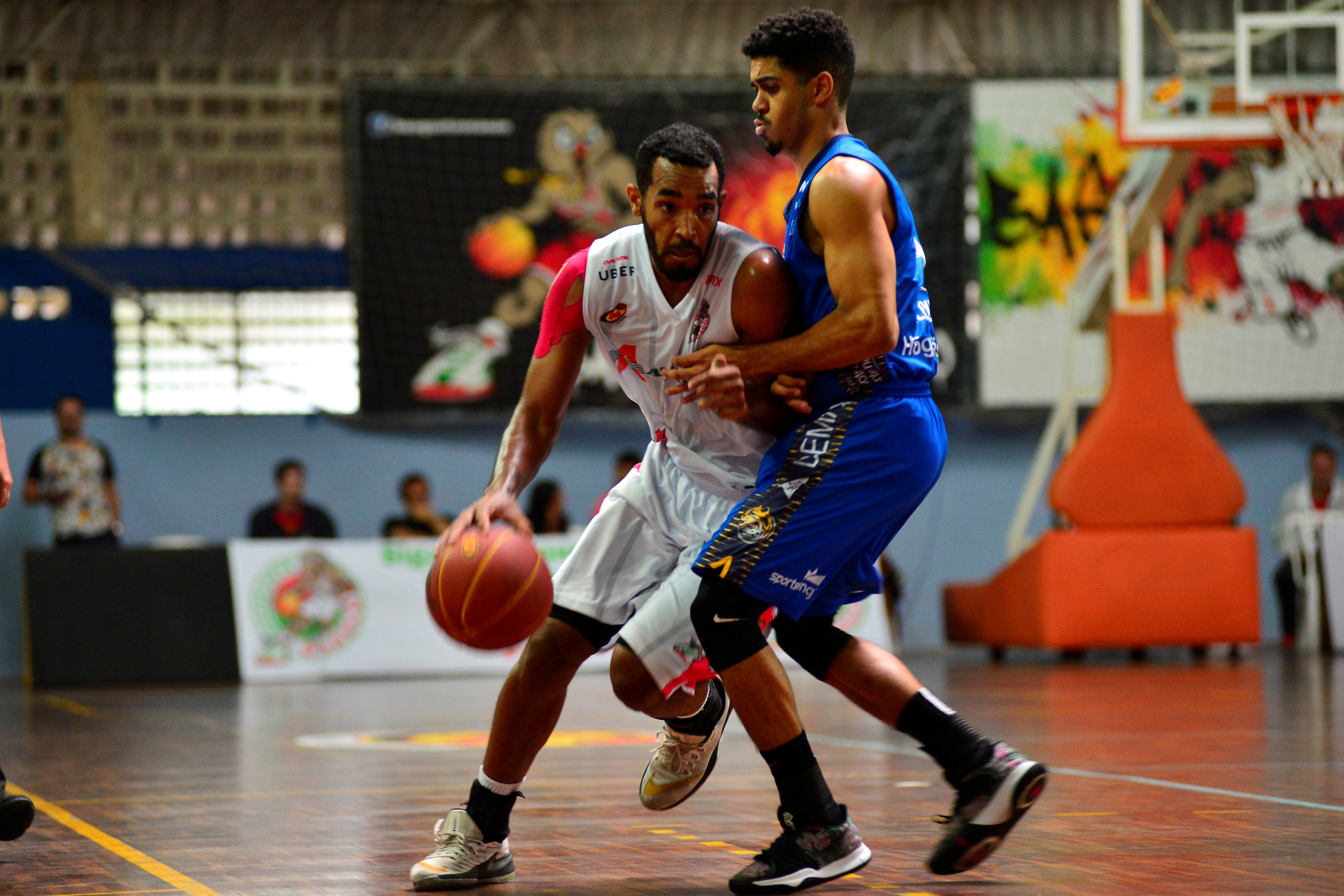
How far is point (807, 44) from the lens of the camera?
3.79 m

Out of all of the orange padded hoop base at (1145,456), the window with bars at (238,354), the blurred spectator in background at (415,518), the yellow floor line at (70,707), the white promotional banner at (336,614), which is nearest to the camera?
the yellow floor line at (70,707)

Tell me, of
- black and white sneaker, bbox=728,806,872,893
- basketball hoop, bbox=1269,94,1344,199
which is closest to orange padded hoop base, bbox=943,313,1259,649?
basketball hoop, bbox=1269,94,1344,199

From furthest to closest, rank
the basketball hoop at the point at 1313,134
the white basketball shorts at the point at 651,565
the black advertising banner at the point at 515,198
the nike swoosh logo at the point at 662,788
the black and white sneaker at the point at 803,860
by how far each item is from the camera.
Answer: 1. the black advertising banner at the point at 515,198
2. the basketball hoop at the point at 1313,134
3. the nike swoosh logo at the point at 662,788
4. the white basketball shorts at the point at 651,565
5. the black and white sneaker at the point at 803,860

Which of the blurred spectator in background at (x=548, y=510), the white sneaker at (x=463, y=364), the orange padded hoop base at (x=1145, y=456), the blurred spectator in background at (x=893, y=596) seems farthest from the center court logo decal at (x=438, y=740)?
the white sneaker at (x=463, y=364)

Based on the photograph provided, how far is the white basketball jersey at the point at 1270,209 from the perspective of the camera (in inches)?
628

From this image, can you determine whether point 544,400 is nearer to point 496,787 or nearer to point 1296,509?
point 496,787

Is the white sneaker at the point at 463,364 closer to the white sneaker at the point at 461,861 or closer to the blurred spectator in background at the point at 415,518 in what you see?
the blurred spectator in background at the point at 415,518

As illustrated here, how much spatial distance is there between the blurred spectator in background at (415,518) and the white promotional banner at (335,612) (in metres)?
0.78

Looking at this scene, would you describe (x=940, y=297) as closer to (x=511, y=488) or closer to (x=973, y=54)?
(x=973, y=54)

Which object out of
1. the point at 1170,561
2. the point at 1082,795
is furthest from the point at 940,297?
the point at 1082,795

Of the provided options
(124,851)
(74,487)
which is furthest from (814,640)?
(74,487)

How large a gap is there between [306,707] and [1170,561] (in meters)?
6.88

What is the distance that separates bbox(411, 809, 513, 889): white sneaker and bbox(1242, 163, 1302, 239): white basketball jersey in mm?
14101

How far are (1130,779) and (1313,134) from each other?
7.54 metres
